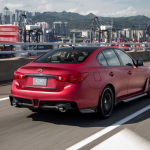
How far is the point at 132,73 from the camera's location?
6.98 meters

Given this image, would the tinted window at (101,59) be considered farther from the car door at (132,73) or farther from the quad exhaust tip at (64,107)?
the quad exhaust tip at (64,107)

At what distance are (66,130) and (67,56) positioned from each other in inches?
59.9

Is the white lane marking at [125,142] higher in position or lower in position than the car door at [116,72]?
lower

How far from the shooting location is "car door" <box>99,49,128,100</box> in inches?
237

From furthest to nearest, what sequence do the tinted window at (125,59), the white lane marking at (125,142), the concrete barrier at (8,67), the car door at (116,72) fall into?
1. the concrete barrier at (8,67)
2. the tinted window at (125,59)
3. the car door at (116,72)
4. the white lane marking at (125,142)

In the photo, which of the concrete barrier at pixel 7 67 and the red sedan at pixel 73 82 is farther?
the concrete barrier at pixel 7 67

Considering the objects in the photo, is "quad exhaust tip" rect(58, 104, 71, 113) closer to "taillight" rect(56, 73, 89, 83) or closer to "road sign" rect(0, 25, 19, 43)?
"taillight" rect(56, 73, 89, 83)

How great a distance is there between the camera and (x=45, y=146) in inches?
166

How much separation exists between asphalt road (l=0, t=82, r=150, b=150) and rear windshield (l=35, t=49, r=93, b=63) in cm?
→ 111

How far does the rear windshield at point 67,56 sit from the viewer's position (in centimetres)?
571

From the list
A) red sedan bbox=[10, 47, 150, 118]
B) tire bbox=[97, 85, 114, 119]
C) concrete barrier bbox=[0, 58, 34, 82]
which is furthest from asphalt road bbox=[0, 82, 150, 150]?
concrete barrier bbox=[0, 58, 34, 82]

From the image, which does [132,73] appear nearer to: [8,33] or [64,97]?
[64,97]

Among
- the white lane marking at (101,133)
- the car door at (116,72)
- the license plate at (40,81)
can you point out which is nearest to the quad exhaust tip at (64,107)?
the license plate at (40,81)

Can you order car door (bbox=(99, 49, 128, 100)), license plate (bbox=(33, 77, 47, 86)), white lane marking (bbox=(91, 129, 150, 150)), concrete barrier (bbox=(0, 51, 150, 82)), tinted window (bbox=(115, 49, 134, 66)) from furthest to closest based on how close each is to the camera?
1. concrete barrier (bbox=(0, 51, 150, 82))
2. tinted window (bbox=(115, 49, 134, 66))
3. car door (bbox=(99, 49, 128, 100))
4. license plate (bbox=(33, 77, 47, 86))
5. white lane marking (bbox=(91, 129, 150, 150))
